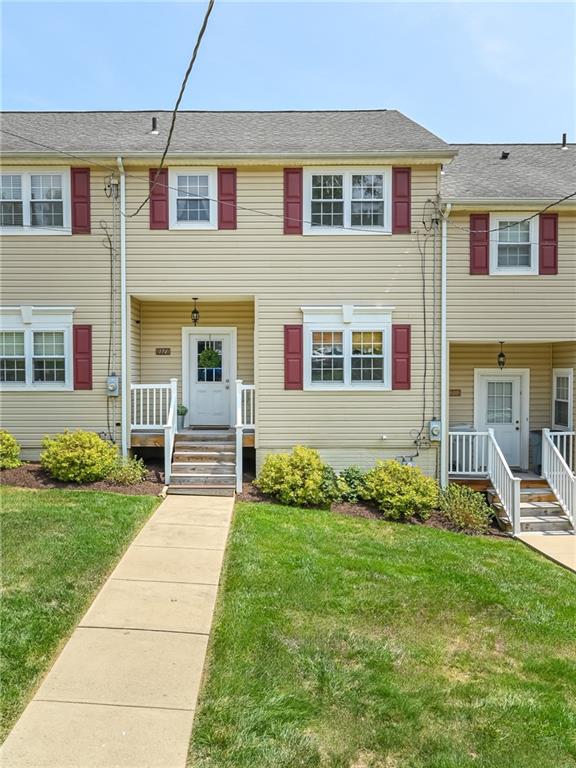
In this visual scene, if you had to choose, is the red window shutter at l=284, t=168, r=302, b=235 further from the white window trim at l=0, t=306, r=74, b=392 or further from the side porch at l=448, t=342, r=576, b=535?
the white window trim at l=0, t=306, r=74, b=392

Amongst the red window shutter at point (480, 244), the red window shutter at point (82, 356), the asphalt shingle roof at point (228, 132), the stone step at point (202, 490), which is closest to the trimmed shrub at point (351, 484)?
the stone step at point (202, 490)

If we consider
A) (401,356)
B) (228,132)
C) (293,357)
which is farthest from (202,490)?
(228,132)

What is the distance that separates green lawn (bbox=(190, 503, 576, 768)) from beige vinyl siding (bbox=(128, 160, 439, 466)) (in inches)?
140

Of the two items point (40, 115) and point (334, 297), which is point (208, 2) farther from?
point (40, 115)

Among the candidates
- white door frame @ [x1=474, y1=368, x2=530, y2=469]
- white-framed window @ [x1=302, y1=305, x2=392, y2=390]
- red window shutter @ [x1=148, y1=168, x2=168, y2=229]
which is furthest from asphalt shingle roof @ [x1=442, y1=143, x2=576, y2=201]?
red window shutter @ [x1=148, y1=168, x2=168, y2=229]

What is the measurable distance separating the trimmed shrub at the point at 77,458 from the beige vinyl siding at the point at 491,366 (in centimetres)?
757

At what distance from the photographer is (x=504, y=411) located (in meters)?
11.4

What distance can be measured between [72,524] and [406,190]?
8436 mm

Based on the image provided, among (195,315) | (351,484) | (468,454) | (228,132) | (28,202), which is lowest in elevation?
(351,484)

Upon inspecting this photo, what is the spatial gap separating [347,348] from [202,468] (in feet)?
12.3

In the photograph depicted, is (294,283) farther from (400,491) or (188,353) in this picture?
(400,491)

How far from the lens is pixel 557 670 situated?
13.4 feet

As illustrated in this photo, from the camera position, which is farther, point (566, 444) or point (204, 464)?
point (566, 444)

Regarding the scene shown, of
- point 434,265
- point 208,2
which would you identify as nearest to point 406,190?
point 434,265
